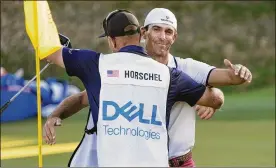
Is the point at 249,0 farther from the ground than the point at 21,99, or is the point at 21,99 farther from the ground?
the point at 249,0

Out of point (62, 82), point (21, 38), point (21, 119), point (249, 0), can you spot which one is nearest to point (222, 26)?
point (249, 0)

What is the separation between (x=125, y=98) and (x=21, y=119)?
38.1 ft

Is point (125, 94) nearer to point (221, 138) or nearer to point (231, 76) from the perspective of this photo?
point (231, 76)

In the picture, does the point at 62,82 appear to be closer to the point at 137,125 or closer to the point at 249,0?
the point at 249,0

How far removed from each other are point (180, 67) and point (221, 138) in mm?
7729

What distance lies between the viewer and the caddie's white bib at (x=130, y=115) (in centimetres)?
480

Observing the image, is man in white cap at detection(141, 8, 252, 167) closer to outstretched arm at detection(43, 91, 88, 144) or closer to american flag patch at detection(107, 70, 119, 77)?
outstretched arm at detection(43, 91, 88, 144)

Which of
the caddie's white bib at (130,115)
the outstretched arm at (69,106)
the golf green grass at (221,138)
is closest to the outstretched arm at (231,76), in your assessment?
the caddie's white bib at (130,115)

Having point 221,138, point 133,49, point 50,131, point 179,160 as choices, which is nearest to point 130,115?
point 133,49

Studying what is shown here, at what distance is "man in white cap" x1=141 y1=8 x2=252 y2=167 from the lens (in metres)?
5.71

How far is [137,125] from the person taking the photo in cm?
481

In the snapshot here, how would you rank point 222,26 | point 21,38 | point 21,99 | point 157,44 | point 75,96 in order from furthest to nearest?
1. point 222,26
2. point 21,38
3. point 21,99
4. point 157,44
5. point 75,96

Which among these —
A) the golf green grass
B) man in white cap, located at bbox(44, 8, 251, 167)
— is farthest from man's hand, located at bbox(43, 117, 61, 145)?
the golf green grass

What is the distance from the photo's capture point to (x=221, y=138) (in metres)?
13.6
